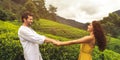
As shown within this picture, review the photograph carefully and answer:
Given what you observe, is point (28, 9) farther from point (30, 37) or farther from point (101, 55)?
point (30, 37)

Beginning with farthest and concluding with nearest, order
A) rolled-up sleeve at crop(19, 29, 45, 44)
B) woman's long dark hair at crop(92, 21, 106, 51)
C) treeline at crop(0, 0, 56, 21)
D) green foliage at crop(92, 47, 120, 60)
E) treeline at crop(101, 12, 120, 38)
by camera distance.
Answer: treeline at crop(101, 12, 120, 38), treeline at crop(0, 0, 56, 21), green foliage at crop(92, 47, 120, 60), woman's long dark hair at crop(92, 21, 106, 51), rolled-up sleeve at crop(19, 29, 45, 44)

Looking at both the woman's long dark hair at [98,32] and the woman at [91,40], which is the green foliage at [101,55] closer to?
the woman at [91,40]

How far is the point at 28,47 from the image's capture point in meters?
6.13

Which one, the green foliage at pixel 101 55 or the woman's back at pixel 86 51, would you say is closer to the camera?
the woman's back at pixel 86 51

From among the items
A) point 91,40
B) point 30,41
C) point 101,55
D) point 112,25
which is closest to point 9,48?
point 30,41

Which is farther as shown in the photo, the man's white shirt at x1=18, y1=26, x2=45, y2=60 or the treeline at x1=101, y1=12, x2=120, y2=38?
the treeline at x1=101, y1=12, x2=120, y2=38

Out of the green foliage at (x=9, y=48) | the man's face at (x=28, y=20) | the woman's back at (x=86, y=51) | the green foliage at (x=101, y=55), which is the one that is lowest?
the green foliage at (x=101, y=55)

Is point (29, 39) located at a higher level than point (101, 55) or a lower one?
higher

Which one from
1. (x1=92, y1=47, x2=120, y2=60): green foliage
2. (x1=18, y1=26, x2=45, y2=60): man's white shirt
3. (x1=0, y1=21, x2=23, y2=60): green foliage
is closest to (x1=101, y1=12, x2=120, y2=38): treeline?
(x1=92, y1=47, x2=120, y2=60): green foliage

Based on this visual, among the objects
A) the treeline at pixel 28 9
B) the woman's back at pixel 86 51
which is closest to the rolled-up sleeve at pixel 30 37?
the woman's back at pixel 86 51

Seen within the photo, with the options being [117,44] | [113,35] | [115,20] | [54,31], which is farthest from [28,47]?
[115,20]

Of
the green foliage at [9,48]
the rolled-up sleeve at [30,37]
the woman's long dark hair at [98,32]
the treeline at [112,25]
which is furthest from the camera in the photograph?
the treeline at [112,25]

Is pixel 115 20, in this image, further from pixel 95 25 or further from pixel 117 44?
pixel 95 25

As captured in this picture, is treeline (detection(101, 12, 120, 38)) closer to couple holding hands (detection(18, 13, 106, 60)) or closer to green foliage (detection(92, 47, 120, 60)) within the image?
green foliage (detection(92, 47, 120, 60))
